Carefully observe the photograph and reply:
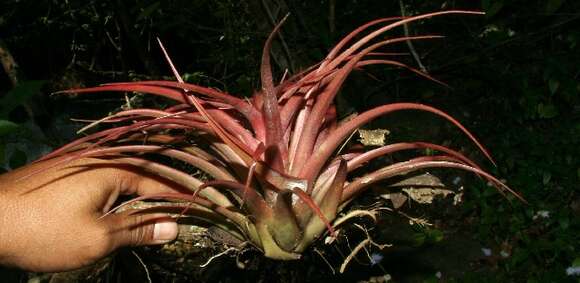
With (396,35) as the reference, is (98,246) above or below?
above

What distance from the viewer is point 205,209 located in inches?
41.4

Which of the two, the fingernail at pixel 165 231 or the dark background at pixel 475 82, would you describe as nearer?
the fingernail at pixel 165 231

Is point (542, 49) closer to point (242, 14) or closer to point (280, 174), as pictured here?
point (242, 14)

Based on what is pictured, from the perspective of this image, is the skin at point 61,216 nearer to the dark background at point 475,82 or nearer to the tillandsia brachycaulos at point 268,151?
the tillandsia brachycaulos at point 268,151

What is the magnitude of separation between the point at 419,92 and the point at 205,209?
2172 mm

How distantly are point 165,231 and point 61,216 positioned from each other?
0.23m

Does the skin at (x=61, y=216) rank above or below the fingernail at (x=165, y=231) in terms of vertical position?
above

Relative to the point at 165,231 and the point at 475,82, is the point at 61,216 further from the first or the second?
the point at 475,82

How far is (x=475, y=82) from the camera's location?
9.68ft

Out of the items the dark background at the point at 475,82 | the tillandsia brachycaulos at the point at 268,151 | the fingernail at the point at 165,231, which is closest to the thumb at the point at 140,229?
the fingernail at the point at 165,231

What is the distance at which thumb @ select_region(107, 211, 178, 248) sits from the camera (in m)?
1.09

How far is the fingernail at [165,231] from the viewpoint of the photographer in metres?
1.15

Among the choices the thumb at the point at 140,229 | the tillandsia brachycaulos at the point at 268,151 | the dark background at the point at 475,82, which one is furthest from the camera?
the dark background at the point at 475,82

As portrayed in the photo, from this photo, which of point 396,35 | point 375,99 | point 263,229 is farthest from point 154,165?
point 396,35
